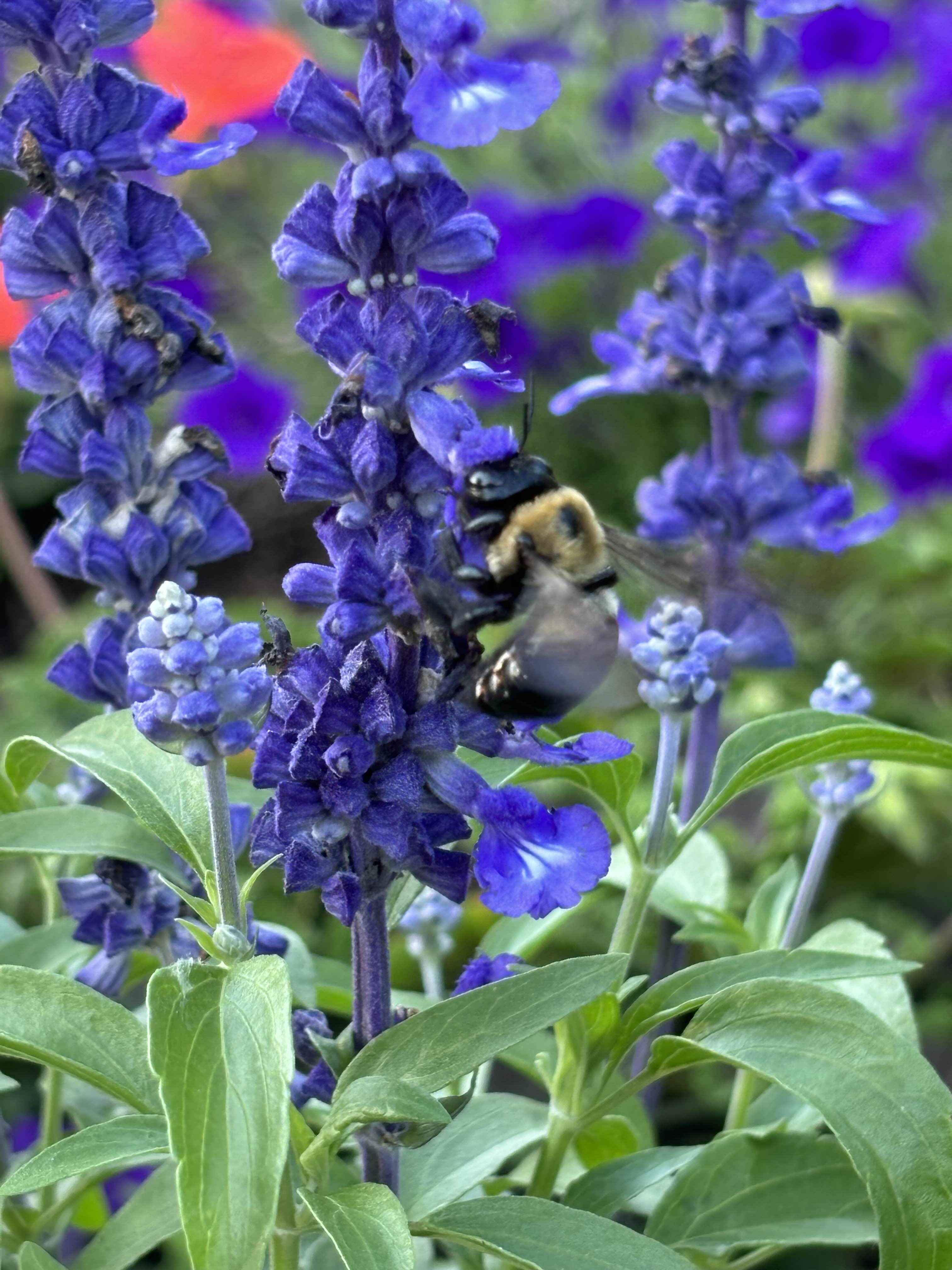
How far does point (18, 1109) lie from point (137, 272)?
229 cm

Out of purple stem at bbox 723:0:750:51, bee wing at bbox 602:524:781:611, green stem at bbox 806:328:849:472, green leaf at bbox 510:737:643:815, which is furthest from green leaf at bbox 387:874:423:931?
green stem at bbox 806:328:849:472

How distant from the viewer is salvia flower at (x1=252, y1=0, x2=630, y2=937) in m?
1.13

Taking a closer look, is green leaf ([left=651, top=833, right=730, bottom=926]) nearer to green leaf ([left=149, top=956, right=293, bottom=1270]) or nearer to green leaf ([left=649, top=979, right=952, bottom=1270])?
green leaf ([left=649, top=979, right=952, bottom=1270])

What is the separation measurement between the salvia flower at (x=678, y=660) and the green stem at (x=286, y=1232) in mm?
582

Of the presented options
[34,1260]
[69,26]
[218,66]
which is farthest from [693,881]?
[218,66]

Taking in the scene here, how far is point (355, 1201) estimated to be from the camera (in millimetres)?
1178

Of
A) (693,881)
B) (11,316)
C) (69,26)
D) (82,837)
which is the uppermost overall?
(69,26)

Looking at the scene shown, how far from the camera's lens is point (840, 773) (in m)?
1.75

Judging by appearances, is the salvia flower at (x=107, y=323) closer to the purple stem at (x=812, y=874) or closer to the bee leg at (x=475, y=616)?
the bee leg at (x=475, y=616)

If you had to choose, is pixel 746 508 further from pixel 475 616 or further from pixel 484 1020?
pixel 484 1020

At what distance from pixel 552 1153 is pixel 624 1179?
10cm

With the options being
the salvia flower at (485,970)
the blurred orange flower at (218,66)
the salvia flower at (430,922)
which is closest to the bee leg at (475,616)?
the salvia flower at (485,970)

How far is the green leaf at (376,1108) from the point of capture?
1.08 m

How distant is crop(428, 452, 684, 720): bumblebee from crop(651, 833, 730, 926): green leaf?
0.43m
